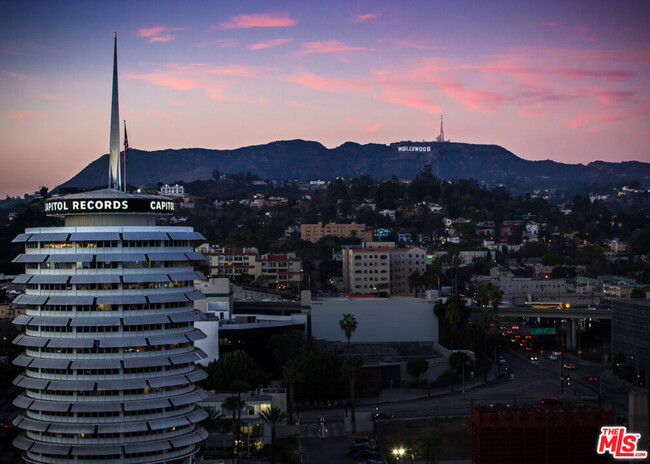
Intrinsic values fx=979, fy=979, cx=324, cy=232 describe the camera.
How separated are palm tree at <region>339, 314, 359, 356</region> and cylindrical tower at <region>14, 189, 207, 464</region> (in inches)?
2146

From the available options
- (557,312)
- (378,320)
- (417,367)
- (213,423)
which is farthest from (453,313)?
(213,423)

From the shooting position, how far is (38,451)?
79.9m

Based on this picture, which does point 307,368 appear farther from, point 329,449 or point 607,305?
point 607,305

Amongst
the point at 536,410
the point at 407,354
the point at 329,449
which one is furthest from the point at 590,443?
the point at 407,354

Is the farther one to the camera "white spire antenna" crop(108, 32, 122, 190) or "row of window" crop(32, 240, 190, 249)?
"white spire antenna" crop(108, 32, 122, 190)

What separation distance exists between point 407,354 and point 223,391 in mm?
35691

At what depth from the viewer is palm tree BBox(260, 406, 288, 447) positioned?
327 ft

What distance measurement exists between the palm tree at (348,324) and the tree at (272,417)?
1375 inches

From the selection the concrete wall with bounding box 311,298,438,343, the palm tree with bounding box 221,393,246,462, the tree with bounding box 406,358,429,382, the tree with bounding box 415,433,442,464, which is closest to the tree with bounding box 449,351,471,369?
the tree with bounding box 406,358,429,382

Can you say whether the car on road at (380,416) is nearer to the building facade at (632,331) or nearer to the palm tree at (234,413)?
the palm tree at (234,413)

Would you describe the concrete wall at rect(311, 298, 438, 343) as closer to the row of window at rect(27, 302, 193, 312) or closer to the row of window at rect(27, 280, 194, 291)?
the row of window at rect(27, 280, 194, 291)

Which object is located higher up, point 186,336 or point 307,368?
point 186,336

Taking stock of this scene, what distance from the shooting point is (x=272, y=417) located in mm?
99688

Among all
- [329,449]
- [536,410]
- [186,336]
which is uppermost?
[186,336]
